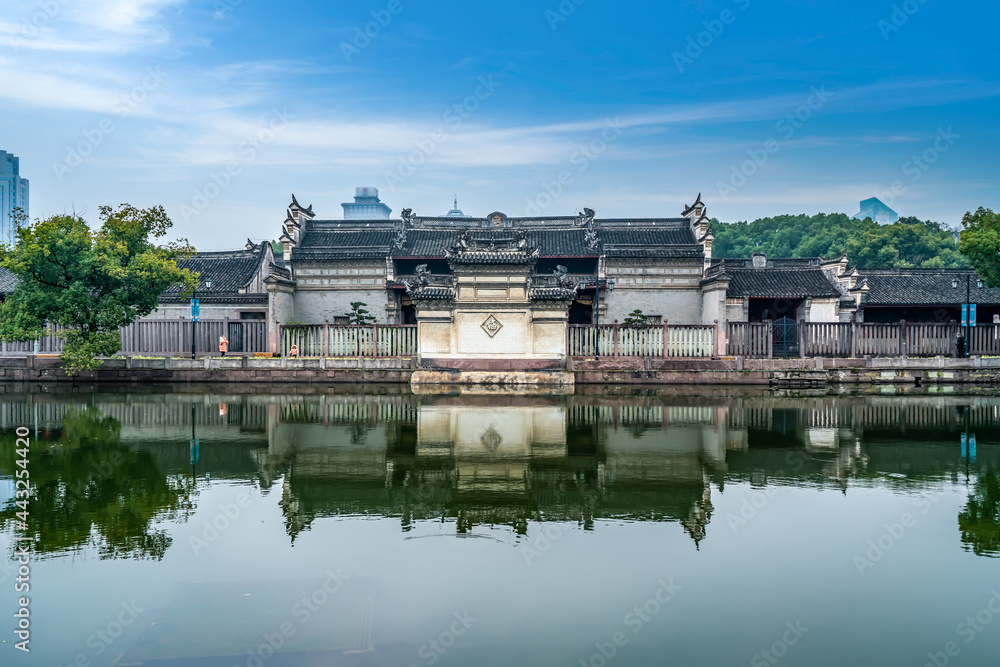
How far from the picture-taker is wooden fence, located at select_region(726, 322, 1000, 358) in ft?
97.3

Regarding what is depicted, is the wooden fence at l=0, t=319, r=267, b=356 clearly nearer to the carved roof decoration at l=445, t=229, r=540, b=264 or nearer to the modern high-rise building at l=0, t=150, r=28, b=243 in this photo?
the carved roof decoration at l=445, t=229, r=540, b=264

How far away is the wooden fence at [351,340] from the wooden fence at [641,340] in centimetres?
701

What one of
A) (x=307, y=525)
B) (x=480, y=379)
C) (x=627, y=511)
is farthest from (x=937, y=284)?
(x=307, y=525)

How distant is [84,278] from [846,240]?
2612 inches

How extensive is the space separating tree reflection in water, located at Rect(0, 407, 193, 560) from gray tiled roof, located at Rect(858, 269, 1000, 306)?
35.3 m

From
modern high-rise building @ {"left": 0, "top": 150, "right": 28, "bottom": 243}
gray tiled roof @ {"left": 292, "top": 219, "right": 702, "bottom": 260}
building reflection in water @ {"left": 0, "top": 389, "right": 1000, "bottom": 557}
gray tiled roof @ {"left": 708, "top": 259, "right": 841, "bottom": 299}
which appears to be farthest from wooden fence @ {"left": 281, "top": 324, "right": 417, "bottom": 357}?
modern high-rise building @ {"left": 0, "top": 150, "right": 28, "bottom": 243}

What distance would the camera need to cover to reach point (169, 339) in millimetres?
30234

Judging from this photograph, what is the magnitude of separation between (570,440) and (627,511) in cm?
523

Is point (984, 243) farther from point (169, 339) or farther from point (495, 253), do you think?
point (169, 339)

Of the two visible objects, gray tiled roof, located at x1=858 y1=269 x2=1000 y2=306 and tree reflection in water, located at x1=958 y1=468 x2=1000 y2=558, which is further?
gray tiled roof, located at x1=858 y1=269 x2=1000 y2=306

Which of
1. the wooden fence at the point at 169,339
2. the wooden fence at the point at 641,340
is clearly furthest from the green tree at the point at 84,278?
the wooden fence at the point at 641,340

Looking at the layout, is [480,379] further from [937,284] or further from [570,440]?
[937,284]

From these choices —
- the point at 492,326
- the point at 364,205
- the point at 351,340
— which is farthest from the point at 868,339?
the point at 364,205

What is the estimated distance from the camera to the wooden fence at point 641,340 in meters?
28.8
